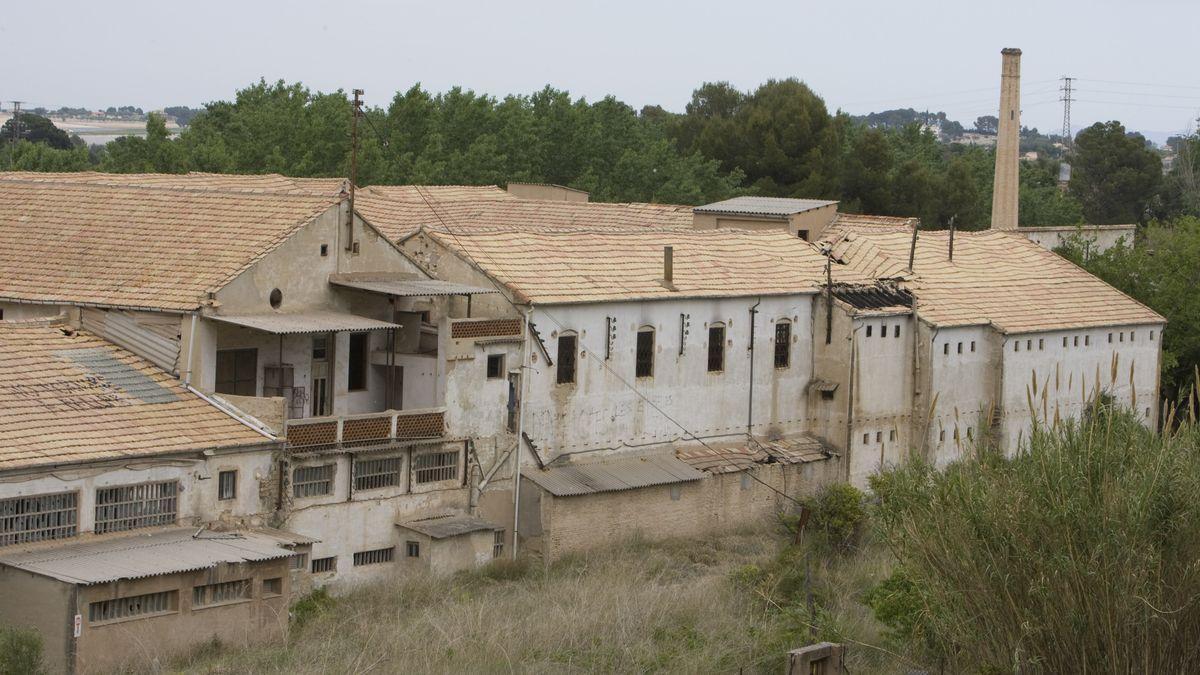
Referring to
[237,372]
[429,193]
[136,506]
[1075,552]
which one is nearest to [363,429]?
[237,372]

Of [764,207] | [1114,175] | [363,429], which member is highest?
[1114,175]

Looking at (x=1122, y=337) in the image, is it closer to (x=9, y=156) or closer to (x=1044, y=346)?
(x=1044, y=346)

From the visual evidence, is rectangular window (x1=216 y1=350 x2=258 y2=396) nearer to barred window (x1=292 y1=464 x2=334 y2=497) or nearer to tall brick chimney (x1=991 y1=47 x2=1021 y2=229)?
barred window (x1=292 y1=464 x2=334 y2=497)

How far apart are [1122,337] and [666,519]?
544 inches

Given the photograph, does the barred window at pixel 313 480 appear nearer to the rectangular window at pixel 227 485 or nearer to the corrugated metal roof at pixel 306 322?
the rectangular window at pixel 227 485

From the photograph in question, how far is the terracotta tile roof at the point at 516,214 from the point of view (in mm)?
38438

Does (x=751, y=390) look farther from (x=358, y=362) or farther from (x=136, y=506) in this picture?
(x=136, y=506)

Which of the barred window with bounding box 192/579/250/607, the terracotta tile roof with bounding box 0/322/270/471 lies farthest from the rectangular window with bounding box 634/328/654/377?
the barred window with bounding box 192/579/250/607

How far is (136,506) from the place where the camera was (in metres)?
24.0

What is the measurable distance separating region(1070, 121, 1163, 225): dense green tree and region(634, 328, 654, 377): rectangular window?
56342 millimetres

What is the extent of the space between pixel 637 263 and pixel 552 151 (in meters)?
29.9

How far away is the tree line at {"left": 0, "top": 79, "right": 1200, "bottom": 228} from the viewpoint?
55.7 m

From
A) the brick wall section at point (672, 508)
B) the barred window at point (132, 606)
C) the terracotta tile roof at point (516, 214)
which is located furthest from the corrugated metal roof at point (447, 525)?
the terracotta tile roof at point (516, 214)

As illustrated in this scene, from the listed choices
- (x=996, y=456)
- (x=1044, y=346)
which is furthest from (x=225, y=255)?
(x=1044, y=346)
